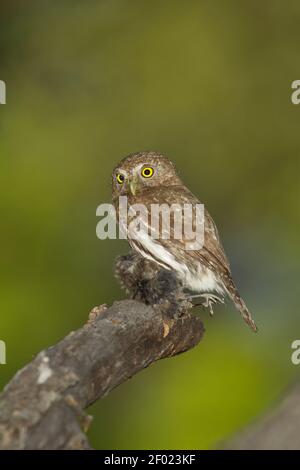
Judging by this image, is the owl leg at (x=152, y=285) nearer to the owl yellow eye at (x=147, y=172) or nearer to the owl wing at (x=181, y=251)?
the owl wing at (x=181, y=251)

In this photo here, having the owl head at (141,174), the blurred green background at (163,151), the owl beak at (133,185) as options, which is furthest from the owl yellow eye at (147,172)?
the blurred green background at (163,151)

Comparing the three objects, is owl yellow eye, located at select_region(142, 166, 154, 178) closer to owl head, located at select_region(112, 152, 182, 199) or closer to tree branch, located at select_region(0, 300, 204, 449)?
owl head, located at select_region(112, 152, 182, 199)

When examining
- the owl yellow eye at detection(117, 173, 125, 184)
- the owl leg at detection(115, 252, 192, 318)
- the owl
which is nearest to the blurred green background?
the owl

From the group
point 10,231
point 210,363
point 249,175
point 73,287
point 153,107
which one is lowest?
point 210,363

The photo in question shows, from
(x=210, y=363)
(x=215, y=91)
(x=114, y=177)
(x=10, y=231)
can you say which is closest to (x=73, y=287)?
(x=10, y=231)

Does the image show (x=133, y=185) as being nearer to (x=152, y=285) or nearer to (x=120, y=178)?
(x=120, y=178)

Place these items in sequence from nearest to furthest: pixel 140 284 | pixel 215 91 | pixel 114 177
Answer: pixel 140 284
pixel 114 177
pixel 215 91
